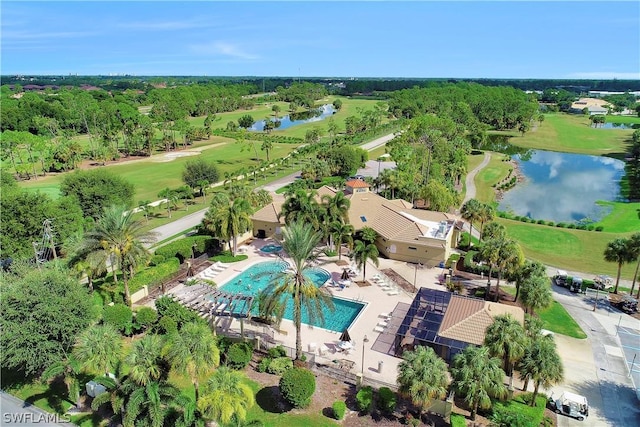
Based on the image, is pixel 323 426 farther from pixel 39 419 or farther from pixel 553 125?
pixel 553 125

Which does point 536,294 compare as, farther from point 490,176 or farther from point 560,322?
point 490,176

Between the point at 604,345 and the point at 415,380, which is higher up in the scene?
the point at 415,380

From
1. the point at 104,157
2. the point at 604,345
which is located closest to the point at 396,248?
the point at 604,345

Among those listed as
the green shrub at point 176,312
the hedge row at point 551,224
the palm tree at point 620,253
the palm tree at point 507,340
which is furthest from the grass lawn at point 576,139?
the green shrub at point 176,312

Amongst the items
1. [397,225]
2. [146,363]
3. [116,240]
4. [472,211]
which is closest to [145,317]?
[116,240]

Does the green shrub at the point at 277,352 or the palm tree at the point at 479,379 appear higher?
the palm tree at the point at 479,379

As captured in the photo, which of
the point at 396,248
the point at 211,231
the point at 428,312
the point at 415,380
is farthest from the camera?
the point at 211,231

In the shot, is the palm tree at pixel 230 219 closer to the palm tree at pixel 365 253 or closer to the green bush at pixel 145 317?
the palm tree at pixel 365 253
